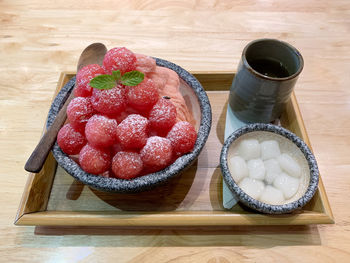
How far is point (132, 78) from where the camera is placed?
80cm

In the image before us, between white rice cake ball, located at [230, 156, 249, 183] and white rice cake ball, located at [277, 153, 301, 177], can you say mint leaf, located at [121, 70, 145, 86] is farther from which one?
white rice cake ball, located at [277, 153, 301, 177]

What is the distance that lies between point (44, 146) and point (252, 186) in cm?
67

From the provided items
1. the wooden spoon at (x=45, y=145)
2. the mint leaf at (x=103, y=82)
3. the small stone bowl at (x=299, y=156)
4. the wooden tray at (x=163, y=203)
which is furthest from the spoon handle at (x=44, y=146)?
the small stone bowl at (x=299, y=156)

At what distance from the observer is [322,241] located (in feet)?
2.73

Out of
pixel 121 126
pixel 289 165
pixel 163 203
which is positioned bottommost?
pixel 163 203

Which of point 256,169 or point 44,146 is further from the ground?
point 44,146

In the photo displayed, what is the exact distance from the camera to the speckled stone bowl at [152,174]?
750 millimetres

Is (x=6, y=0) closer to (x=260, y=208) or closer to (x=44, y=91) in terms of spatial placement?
(x=44, y=91)

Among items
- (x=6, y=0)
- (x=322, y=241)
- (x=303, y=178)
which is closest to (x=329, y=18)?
(x=303, y=178)

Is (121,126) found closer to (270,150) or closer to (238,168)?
(238,168)

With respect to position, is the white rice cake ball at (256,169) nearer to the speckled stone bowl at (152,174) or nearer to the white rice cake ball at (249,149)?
the white rice cake ball at (249,149)

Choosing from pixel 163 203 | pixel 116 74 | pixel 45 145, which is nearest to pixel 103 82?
pixel 116 74

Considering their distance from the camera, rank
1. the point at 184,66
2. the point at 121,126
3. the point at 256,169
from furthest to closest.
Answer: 1. the point at 184,66
2. the point at 256,169
3. the point at 121,126

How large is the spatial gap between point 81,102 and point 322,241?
34.3 inches
